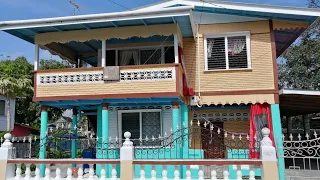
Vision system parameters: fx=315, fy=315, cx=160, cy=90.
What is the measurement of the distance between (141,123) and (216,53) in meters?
4.11

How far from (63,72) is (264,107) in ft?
24.9

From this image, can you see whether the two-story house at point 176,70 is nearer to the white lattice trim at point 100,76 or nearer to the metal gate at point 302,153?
the white lattice trim at point 100,76

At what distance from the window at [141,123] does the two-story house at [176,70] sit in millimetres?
40

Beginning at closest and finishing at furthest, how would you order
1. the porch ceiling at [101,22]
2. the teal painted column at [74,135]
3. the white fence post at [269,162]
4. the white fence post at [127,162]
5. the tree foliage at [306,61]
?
the white fence post at [269,162] → the white fence post at [127,162] → the porch ceiling at [101,22] → the teal painted column at [74,135] → the tree foliage at [306,61]

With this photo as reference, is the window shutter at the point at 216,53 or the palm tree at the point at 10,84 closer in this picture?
the window shutter at the point at 216,53

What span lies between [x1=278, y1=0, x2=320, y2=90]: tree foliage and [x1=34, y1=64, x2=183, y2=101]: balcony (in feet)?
59.3

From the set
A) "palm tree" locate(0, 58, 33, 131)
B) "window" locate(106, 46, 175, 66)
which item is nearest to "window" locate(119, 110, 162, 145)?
"window" locate(106, 46, 175, 66)

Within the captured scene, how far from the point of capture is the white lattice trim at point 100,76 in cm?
1080

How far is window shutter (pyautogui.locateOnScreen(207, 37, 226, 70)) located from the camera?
12.6 m

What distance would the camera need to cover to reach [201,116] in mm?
13328

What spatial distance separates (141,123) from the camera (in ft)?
41.1

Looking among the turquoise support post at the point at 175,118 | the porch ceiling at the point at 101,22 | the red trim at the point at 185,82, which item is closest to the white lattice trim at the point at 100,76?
the turquoise support post at the point at 175,118

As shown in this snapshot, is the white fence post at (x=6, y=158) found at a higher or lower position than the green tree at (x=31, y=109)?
lower

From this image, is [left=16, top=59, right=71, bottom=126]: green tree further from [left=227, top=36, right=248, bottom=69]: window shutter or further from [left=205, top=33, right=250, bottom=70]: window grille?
[left=227, top=36, right=248, bottom=69]: window shutter
